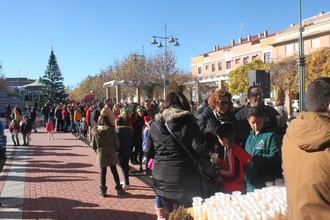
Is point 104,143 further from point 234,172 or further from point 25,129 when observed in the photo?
point 25,129

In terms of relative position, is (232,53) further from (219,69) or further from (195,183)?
(195,183)

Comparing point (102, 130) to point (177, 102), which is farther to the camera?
point (102, 130)

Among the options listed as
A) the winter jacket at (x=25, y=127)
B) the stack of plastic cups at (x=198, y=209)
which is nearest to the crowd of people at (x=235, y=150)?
the stack of plastic cups at (x=198, y=209)

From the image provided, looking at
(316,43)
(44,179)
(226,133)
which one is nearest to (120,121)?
(44,179)

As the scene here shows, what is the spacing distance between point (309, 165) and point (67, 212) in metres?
5.91

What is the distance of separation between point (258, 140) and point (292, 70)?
142ft

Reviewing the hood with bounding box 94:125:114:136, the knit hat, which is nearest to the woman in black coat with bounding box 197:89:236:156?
the hood with bounding box 94:125:114:136

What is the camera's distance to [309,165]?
2.21 meters

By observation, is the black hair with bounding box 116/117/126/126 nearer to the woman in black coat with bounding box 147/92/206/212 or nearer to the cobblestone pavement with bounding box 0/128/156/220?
the cobblestone pavement with bounding box 0/128/156/220

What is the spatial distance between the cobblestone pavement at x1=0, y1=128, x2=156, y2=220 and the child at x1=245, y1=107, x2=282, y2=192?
2687mm

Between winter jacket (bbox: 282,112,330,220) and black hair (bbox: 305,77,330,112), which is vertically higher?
black hair (bbox: 305,77,330,112)

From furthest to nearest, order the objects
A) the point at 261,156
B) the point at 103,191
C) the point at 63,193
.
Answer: the point at 63,193
the point at 103,191
the point at 261,156

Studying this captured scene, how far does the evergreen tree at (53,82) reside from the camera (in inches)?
2726

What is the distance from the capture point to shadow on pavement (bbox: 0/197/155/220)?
23.5 feet
